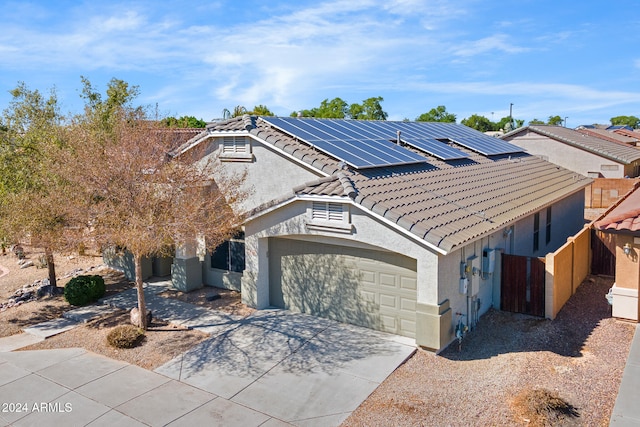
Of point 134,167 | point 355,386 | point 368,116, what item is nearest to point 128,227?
point 134,167

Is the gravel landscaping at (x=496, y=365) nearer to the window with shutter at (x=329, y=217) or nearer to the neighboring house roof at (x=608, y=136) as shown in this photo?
the window with shutter at (x=329, y=217)

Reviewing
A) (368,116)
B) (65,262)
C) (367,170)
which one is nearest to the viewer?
(367,170)

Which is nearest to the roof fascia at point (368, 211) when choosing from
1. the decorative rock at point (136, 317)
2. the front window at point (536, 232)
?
the decorative rock at point (136, 317)

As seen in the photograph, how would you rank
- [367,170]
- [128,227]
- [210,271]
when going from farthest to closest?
[210,271] < [367,170] < [128,227]

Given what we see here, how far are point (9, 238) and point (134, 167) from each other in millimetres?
4256

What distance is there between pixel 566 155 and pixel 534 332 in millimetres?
27776

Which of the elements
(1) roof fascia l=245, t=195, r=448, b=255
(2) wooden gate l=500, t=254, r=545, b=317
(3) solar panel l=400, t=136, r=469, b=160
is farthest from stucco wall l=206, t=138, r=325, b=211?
(2) wooden gate l=500, t=254, r=545, b=317

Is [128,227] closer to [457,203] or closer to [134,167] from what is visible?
[134,167]

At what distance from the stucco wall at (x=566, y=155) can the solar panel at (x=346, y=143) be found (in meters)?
23.9

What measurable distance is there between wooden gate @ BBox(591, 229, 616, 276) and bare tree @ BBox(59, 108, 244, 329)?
11883 mm

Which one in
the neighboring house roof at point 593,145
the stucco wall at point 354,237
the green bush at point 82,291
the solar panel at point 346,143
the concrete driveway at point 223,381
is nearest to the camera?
the concrete driveway at point 223,381

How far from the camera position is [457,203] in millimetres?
13969

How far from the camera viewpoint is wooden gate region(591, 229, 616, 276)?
1762 centimetres

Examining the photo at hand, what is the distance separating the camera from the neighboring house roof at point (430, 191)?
11891mm
